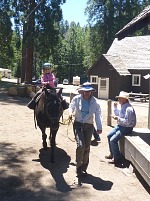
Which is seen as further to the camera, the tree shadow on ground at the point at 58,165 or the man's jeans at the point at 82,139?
the man's jeans at the point at 82,139


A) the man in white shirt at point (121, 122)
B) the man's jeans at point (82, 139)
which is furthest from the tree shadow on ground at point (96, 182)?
the man in white shirt at point (121, 122)

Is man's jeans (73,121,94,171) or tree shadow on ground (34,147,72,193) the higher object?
man's jeans (73,121,94,171)

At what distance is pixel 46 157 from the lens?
8.86m

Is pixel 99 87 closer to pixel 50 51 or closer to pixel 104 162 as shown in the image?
pixel 50 51

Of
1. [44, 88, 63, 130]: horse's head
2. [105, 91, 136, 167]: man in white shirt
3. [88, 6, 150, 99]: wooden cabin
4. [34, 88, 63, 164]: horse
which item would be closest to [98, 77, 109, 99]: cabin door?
[88, 6, 150, 99]: wooden cabin

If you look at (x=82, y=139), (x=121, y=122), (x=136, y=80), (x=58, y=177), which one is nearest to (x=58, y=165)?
(x=58, y=177)

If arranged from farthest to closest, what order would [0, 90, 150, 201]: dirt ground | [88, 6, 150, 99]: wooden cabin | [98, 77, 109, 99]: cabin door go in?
[98, 77, 109, 99]: cabin door
[88, 6, 150, 99]: wooden cabin
[0, 90, 150, 201]: dirt ground

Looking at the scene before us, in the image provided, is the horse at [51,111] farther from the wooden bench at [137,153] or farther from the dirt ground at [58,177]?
the wooden bench at [137,153]

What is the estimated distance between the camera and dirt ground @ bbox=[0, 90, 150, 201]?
6.45 metres

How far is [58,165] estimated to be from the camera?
823 centimetres

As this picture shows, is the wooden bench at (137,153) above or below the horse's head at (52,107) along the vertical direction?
below

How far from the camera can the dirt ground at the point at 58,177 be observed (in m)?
6.45

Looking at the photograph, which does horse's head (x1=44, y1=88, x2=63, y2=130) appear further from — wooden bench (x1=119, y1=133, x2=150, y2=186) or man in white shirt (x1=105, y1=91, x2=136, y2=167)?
wooden bench (x1=119, y1=133, x2=150, y2=186)

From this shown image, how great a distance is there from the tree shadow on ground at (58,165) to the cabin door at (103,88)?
25.9 metres
